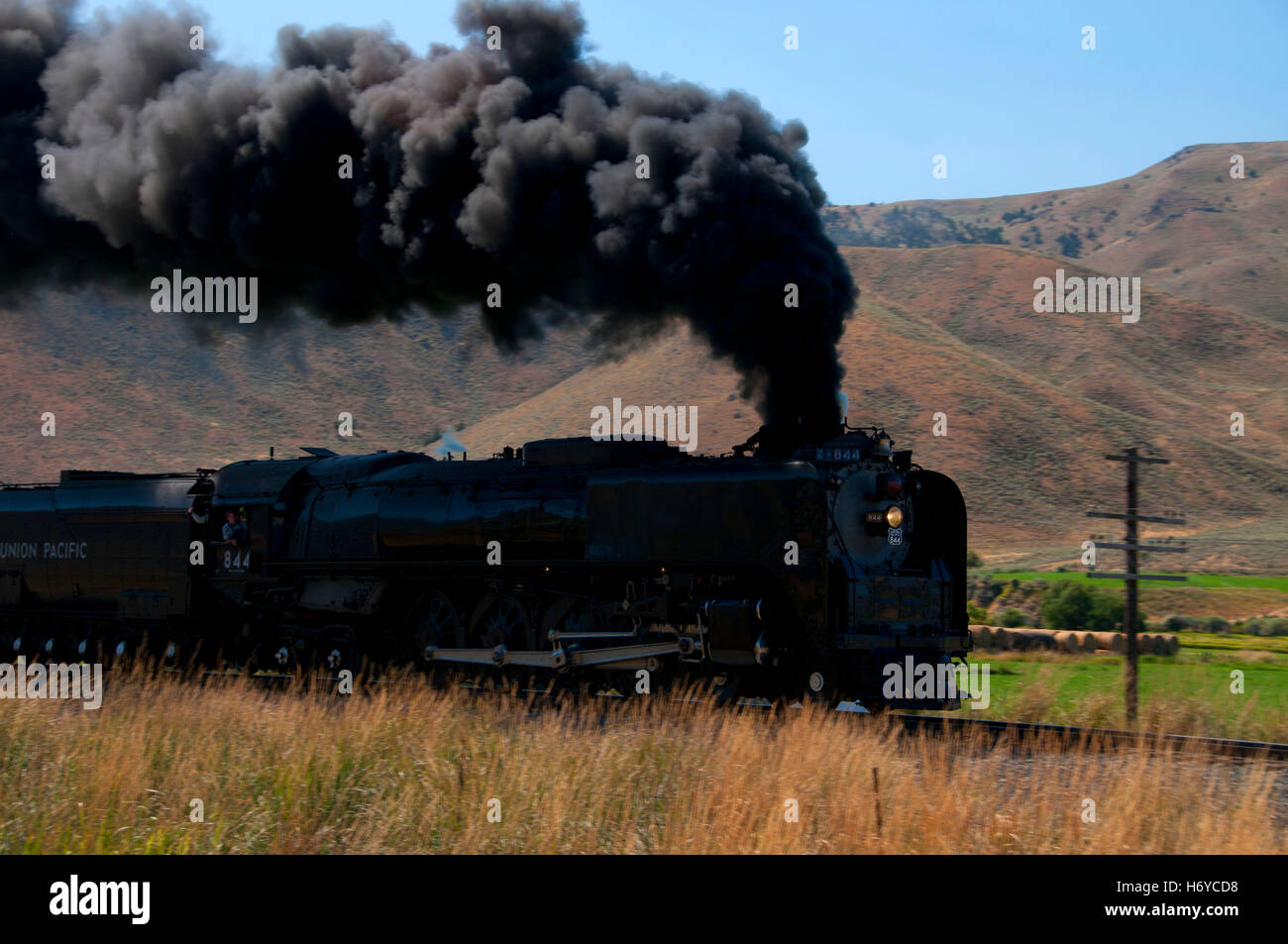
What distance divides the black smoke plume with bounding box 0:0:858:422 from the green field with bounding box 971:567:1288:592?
3043 centimetres

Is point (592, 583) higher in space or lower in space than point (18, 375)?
lower

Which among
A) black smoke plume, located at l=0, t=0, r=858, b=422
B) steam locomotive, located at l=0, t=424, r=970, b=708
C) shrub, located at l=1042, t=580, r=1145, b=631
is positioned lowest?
shrub, located at l=1042, t=580, r=1145, b=631

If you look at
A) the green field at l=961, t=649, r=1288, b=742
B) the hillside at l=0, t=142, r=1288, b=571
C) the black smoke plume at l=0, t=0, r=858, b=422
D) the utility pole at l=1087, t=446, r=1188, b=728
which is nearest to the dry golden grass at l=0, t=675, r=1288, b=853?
the utility pole at l=1087, t=446, r=1188, b=728

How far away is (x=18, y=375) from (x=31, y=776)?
8392 centimetres

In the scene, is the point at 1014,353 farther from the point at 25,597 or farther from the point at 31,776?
the point at 31,776

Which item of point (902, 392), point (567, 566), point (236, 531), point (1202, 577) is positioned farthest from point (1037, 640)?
point (902, 392)

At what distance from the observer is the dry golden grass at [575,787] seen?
297 inches

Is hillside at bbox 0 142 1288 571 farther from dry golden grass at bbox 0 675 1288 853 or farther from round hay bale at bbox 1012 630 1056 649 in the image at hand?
dry golden grass at bbox 0 675 1288 853

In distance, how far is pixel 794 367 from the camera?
1391 cm

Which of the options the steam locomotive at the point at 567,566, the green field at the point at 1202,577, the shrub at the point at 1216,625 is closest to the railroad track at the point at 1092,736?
the steam locomotive at the point at 567,566

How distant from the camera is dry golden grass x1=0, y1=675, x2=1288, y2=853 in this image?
7.55 meters

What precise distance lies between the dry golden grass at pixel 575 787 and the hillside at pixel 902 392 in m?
43.5

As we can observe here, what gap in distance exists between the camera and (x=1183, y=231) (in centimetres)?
15850
